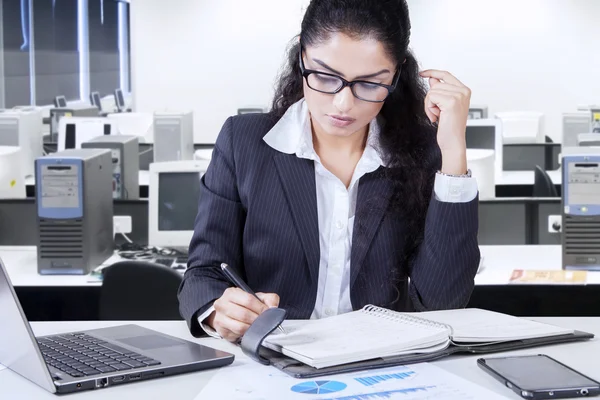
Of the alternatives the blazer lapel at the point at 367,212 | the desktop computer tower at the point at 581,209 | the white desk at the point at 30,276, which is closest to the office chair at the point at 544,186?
the desktop computer tower at the point at 581,209

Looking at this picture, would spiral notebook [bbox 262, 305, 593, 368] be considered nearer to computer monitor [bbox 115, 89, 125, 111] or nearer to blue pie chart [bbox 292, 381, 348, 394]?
blue pie chart [bbox 292, 381, 348, 394]

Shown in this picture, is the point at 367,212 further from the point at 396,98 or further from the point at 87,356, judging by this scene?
the point at 87,356

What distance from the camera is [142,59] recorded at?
1042 centimetres

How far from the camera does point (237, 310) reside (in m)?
1.52

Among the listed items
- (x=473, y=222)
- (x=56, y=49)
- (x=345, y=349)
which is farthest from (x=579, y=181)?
(x=56, y=49)

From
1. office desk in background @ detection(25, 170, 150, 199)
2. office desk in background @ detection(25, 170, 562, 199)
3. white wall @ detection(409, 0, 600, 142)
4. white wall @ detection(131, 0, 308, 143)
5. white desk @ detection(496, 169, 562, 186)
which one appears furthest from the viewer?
white wall @ detection(409, 0, 600, 142)

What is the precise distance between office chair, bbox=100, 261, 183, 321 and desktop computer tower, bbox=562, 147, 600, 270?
1558 mm

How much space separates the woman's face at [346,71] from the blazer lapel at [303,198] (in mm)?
142

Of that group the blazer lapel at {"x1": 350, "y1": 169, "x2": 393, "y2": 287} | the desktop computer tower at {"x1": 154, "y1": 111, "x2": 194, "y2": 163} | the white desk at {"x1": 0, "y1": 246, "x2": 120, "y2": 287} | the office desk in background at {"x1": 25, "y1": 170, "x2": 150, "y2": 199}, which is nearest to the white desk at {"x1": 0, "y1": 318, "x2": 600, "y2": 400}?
the blazer lapel at {"x1": 350, "y1": 169, "x2": 393, "y2": 287}

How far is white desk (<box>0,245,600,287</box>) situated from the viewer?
350 cm

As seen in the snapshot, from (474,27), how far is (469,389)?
9.73 metres

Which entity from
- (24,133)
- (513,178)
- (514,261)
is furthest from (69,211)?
(513,178)

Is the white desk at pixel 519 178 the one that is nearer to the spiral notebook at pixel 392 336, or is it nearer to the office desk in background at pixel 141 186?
the office desk in background at pixel 141 186

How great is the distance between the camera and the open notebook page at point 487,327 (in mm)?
1486
